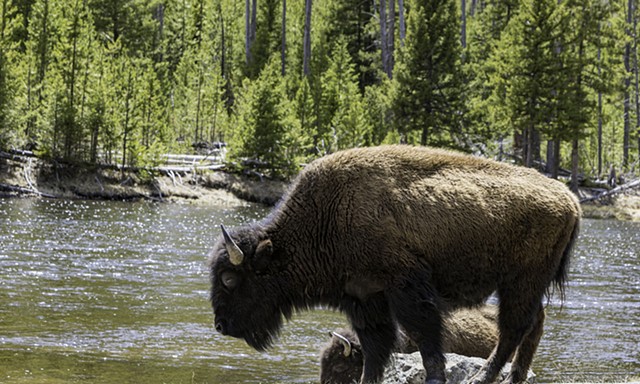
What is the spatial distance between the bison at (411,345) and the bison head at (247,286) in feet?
6.73

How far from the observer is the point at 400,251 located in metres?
6.87

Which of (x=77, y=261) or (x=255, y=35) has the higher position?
(x=255, y=35)

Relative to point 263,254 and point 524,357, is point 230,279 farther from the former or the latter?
point 524,357

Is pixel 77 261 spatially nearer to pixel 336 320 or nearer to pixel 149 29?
pixel 336 320

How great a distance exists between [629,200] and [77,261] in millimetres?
34732

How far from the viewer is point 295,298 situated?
289 inches

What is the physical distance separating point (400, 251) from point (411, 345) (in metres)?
3.49

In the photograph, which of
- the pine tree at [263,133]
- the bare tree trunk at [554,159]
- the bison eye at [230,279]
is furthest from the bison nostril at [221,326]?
the bare tree trunk at [554,159]

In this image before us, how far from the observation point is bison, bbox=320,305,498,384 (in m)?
9.43

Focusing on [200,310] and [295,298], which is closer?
[295,298]

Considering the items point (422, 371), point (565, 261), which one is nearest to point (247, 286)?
point (422, 371)

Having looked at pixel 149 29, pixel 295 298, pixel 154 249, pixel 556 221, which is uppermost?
pixel 149 29

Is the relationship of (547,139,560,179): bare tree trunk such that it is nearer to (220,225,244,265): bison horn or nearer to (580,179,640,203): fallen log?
(580,179,640,203): fallen log

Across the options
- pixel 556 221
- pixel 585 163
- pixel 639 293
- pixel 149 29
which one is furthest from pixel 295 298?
pixel 149 29
